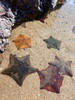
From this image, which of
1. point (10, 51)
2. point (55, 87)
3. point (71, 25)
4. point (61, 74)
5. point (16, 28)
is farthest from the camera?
point (71, 25)

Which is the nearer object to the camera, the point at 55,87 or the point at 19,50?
the point at 55,87

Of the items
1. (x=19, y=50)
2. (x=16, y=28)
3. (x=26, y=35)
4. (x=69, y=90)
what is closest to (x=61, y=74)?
(x=69, y=90)

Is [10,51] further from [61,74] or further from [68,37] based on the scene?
[68,37]

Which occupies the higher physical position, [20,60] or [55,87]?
[20,60]

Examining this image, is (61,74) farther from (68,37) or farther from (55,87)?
(68,37)

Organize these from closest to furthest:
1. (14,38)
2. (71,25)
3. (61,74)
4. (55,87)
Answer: (55,87), (61,74), (14,38), (71,25)

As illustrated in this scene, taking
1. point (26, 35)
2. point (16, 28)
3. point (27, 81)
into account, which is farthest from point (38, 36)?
point (27, 81)
